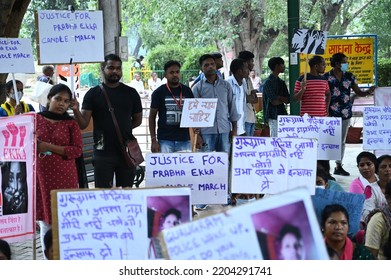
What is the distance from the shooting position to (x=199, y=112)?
9.07 metres

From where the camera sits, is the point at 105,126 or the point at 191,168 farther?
the point at 105,126

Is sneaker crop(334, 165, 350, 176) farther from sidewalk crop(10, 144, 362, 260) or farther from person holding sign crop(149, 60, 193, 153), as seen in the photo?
person holding sign crop(149, 60, 193, 153)

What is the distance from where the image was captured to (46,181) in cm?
695

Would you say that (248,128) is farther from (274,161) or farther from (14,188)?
(14,188)

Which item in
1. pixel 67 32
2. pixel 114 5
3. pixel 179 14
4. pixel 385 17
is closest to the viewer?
pixel 67 32

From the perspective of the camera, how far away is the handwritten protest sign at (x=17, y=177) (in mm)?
6375

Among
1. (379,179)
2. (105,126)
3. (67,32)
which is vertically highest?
(67,32)

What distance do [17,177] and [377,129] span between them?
462 centimetres

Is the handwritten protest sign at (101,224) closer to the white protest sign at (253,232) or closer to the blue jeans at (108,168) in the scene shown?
the white protest sign at (253,232)

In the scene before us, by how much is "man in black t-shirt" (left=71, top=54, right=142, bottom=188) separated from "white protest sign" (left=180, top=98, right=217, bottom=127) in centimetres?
105

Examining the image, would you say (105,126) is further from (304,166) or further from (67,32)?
(304,166)

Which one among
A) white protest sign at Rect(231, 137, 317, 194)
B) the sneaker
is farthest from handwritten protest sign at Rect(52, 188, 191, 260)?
the sneaker

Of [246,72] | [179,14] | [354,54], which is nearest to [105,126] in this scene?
[246,72]

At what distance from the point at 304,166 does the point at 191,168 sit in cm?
89
